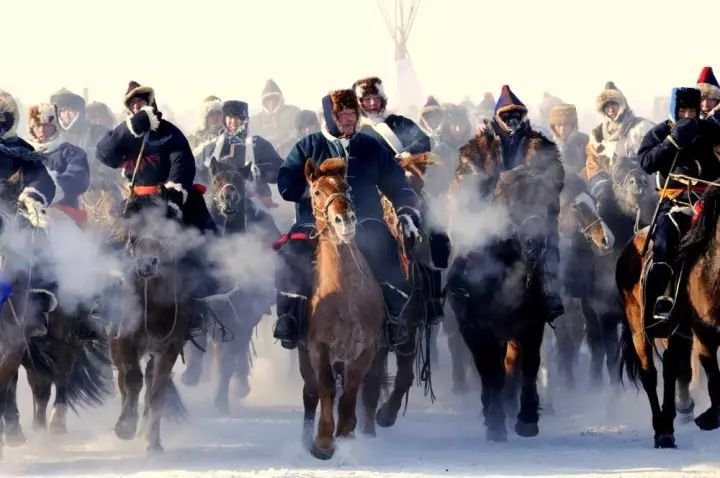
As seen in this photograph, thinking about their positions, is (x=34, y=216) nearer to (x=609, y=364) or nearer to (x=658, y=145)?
(x=658, y=145)

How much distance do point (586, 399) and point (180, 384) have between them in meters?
4.90

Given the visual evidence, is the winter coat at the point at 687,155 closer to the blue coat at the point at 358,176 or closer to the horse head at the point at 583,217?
the blue coat at the point at 358,176

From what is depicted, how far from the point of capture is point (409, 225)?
15438mm

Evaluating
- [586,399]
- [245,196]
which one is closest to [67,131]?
[245,196]

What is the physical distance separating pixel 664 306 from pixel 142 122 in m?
4.80

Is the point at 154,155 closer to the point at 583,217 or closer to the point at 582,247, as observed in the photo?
the point at 583,217

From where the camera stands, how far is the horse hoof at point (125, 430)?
1540 cm

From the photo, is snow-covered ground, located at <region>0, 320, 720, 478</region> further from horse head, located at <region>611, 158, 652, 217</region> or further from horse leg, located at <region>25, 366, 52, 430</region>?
horse head, located at <region>611, 158, 652, 217</region>

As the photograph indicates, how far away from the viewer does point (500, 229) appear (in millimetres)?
15766

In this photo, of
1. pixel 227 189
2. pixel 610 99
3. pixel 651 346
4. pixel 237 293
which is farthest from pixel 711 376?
pixel 610 99

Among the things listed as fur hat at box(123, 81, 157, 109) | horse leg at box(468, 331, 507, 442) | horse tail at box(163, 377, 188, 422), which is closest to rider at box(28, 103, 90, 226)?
horse tail at box(163, 377, 188, 422)

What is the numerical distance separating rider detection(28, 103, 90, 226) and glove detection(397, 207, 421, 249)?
13.1ft

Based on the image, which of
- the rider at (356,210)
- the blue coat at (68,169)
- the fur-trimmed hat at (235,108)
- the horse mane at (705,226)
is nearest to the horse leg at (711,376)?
the horse mane at (705,226)

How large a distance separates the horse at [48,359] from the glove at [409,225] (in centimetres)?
286
